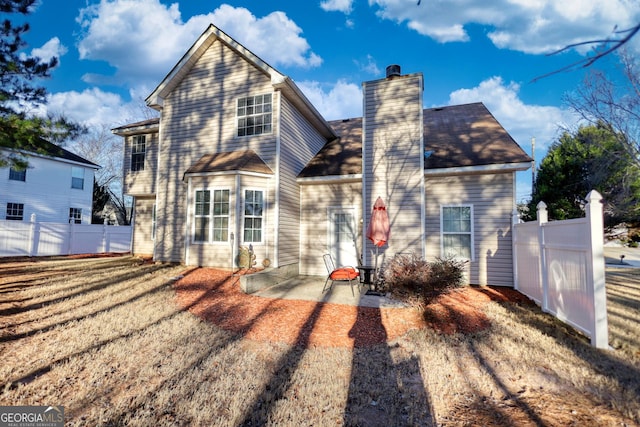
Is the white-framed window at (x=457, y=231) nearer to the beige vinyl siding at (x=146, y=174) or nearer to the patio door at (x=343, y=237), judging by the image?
the patio door at (x=343, y=237)

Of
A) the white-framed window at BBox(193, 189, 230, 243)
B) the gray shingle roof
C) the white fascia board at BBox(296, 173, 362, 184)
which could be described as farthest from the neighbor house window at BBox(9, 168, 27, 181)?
the gray shingle roof

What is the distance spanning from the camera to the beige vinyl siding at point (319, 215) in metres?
10.5

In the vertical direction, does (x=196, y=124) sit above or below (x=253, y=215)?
above

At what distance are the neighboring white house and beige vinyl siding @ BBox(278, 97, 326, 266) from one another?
580 inches

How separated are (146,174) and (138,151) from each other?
118 cm

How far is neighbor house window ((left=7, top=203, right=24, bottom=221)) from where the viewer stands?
17.3m

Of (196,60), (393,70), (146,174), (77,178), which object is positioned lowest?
(146,174)

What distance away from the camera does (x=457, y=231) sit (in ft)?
30.6

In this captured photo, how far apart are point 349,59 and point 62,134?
13.1 metres

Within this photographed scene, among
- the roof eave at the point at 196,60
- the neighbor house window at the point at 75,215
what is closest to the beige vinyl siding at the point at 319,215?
the roof eave at the point at 196,60

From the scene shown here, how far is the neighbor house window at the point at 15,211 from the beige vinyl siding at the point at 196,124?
42.8 ft

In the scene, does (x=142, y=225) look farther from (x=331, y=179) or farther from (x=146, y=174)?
(x=331, y=179)

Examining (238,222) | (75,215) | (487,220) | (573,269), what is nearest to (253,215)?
(238,222)

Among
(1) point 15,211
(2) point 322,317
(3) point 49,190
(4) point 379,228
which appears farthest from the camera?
(3) point 49,190
